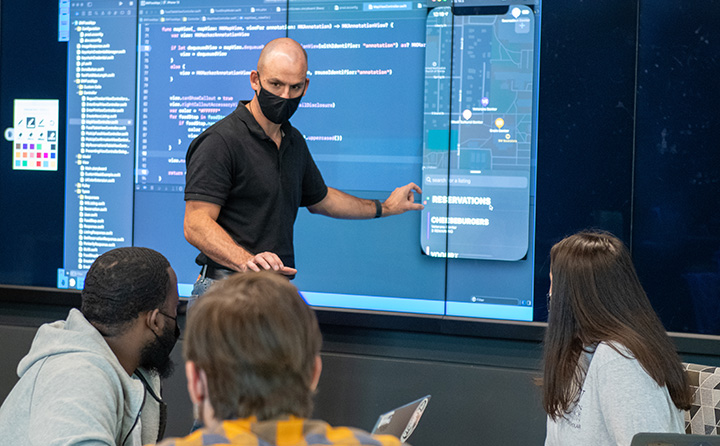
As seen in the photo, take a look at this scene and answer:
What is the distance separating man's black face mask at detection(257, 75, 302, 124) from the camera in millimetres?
2777

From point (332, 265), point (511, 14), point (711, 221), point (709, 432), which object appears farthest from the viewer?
point (332, 265)

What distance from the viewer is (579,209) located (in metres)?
3.15

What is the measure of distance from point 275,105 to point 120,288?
1175 millimetres

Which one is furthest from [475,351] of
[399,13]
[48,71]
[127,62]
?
[48,71]

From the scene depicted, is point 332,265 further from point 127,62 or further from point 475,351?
point 127,62

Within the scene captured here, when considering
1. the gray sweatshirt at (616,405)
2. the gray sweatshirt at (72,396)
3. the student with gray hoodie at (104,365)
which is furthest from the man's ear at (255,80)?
the gray sweatshirt at (616,405)

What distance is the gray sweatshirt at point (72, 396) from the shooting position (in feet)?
4.94

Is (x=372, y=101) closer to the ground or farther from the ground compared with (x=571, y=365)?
farther from the ground

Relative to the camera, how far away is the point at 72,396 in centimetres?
154

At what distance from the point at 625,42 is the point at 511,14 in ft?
1.62

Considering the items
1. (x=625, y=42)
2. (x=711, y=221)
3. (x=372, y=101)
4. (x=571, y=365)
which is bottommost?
(x=571, y=365)

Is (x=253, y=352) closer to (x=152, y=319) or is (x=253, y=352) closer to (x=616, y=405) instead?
(x=152, y=319)

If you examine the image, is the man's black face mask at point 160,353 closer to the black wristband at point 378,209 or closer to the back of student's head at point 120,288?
the back of student's head at point 120,288

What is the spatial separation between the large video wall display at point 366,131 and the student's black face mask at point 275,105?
26.8 inches
